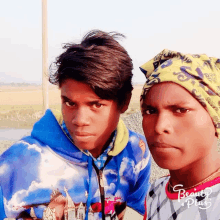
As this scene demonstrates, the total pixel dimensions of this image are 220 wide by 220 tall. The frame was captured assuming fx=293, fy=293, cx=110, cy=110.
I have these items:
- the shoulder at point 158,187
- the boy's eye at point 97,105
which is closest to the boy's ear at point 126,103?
the boy's eye at point 97,105

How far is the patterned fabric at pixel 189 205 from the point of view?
1.35 m

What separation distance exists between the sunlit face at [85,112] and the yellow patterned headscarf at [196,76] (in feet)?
1.55

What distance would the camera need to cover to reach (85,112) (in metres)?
1.92

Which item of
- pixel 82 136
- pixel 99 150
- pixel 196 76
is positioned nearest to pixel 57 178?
pixel 99 150

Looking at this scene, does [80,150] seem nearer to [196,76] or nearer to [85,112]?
[85,112]

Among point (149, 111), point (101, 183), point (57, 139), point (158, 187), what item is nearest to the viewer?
point (149, 111)

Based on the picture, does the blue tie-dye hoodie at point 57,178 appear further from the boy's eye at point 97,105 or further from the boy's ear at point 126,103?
the boy's eye at point 97,105

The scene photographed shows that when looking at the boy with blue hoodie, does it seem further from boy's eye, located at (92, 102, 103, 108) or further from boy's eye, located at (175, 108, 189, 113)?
boy's eye, located at (175, 108, 189, 113)

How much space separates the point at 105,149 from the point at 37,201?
25.6 inches

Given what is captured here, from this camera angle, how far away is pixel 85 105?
6.35 ft

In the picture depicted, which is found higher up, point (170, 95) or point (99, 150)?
point (170, 95)

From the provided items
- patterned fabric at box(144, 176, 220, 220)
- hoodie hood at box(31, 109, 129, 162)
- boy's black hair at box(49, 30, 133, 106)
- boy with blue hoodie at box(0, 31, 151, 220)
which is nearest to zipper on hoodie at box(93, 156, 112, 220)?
boy with blue hoodie at box(0, 31, 151, 220)

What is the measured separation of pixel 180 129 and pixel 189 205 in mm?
375

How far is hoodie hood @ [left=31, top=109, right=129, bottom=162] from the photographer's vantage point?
2238 millimetres
